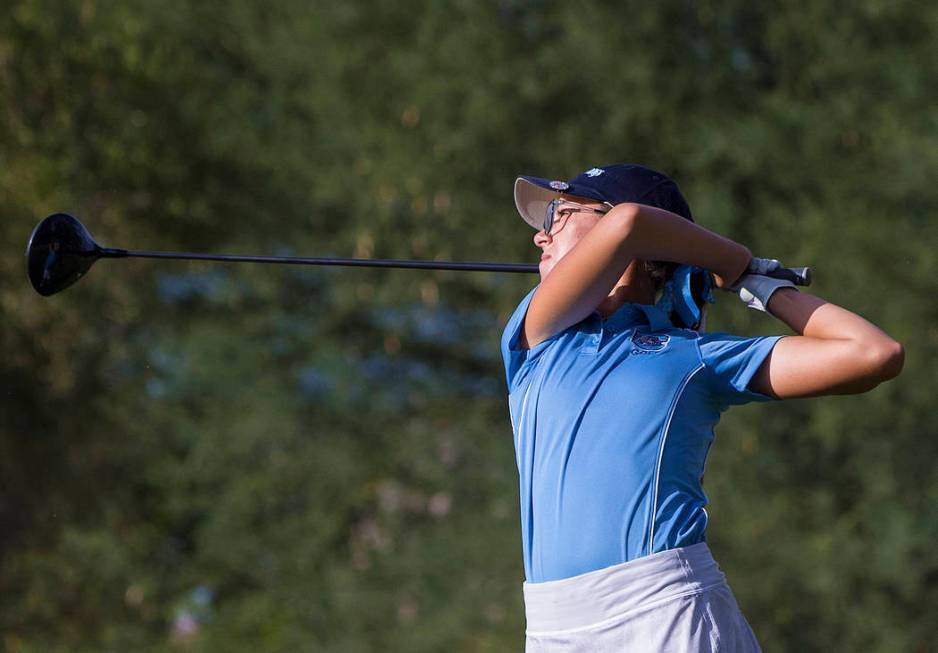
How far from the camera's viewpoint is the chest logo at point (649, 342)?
278 centimetres

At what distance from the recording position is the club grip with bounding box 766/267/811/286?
2891mm

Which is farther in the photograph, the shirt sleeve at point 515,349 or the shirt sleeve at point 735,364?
the shirt sleeve at point 515,349

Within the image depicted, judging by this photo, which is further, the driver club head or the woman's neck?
the driver club head

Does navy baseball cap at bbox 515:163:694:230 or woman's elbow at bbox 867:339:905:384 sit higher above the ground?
navy baseball cap at bbox 515:163:694:230

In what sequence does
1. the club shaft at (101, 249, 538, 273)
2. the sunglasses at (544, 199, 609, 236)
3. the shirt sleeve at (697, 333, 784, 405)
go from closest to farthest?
the shirt sleeve at (697, 333, 784, 405)
the sunglasses at (544, 199, 609, 236)
the club shaft at (101, 249, 538, 273)

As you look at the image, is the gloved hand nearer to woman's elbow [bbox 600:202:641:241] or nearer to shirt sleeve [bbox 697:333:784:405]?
shirt sleeve [bbox 697:333:784:405]

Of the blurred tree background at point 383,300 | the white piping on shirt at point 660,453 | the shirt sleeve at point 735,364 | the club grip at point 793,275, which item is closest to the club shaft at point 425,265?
the club grip at point 793,275

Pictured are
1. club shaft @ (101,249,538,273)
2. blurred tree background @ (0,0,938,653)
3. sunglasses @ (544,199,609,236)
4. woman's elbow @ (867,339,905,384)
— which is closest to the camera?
woman's elbow @ (867,339,905,384)

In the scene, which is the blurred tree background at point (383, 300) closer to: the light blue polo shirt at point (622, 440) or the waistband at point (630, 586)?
the light blue polo shirt at point (622, 440)

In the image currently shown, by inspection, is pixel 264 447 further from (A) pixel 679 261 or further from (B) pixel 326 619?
(A) pixel 679 261

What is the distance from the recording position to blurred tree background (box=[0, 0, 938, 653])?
980 cm

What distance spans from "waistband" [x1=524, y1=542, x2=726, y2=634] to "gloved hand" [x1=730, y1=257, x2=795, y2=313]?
48cm

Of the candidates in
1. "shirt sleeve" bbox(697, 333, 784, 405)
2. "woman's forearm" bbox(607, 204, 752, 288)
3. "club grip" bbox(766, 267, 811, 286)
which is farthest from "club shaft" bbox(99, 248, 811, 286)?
"shirt sleeve" bbox(697, 333, 784, 405)

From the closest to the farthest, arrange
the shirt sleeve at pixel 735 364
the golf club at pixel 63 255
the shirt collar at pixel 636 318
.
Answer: the shirt sleeve at pixel 735 364
the shirt collar at pixel 636 318
the golf club at pixel 63 255
